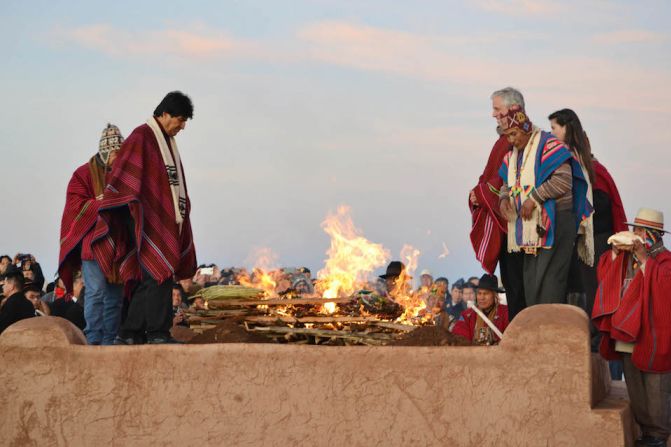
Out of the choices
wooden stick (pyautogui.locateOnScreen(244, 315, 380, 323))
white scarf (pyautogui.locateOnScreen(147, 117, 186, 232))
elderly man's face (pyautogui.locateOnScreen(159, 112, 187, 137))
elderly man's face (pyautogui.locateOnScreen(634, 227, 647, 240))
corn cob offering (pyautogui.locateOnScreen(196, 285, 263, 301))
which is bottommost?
wooden stick (pyautogui.locateOnScreen(244, 315, 380, 323))

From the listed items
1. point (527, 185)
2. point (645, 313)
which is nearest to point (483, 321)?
point (527, 185)

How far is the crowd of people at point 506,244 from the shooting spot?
791cm

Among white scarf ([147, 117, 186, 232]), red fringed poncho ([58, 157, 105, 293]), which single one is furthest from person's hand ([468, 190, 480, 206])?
red fringed poncho ([58, 157, 105, 293])

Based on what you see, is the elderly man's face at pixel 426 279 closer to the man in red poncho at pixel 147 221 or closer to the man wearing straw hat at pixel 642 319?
the man in red poncho at pixel 147 221

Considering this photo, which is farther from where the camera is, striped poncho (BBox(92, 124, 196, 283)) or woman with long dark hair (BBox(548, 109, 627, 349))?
woman with long dark hair (BBox(548, 109, 627, 349))

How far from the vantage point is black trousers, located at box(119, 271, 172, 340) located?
29.9 ft

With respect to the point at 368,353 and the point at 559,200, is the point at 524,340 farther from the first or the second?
the point at 559,200

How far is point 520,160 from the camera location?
28.1 feet

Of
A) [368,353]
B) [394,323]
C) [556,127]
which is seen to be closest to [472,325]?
[394,323]

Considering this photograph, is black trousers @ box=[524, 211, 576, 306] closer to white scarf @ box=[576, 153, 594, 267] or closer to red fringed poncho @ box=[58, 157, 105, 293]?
white scarf @ box=[576, 153, 594, 267]

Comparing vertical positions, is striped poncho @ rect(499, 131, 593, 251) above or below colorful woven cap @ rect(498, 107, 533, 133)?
below

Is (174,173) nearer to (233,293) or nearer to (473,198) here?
(233,293)

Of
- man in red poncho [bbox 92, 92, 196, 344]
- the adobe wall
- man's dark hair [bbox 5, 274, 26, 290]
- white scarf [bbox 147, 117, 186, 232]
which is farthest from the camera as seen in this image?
man's dark hair [bbox 5, 274, 26, 290]

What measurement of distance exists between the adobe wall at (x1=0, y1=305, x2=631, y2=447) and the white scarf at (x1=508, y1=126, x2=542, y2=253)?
3.73 ft
